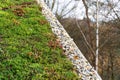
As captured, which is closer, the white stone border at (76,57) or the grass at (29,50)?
the grass at (29,50)

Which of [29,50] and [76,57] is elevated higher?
[29,50]

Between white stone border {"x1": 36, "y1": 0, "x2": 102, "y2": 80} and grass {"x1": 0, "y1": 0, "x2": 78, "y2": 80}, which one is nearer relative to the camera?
grass {"x1": 0, "y1": 0, "x2": 78, "y2": 80}

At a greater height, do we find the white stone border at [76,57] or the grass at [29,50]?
the grass at [29,50]

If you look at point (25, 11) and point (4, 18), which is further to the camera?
point (25, 11)

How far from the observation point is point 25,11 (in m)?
14.8

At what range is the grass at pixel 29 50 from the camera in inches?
366

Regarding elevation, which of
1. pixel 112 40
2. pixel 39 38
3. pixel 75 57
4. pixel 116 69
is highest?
pixel 39 38

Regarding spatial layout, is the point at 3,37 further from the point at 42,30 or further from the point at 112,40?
the point at 112,40

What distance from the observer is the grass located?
30.5ft

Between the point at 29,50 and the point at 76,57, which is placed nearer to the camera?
the point at 29,50

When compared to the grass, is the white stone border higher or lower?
lower

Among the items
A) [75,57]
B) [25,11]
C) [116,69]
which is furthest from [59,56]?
[116,69]

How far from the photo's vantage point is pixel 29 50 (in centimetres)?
Answer: 1067

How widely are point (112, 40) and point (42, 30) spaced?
18237mm
